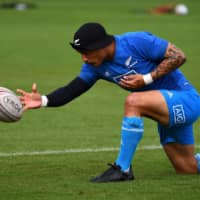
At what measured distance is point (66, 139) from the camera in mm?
13445

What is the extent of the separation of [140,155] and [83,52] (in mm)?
2472

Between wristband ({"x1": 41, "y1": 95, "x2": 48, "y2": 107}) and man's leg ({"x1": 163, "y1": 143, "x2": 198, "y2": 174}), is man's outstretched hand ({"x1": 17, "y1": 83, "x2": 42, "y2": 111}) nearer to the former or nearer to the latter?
wristband ({"x1": 41, "y1": 95, "x2": 48, "y2": 107})

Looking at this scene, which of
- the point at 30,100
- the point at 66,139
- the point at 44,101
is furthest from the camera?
the point at 66,139

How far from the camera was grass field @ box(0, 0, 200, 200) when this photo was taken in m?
9.57

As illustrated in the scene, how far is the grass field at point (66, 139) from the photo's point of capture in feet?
31.4

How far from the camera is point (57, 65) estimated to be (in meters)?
24.5

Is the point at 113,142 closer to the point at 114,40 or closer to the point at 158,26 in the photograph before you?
the point at 114,40

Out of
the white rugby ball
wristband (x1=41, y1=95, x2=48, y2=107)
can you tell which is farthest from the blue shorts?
the white rugby ball

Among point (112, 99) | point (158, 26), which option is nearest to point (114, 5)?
point (158, 26)

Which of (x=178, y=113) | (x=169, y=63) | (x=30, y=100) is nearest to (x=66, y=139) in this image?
(x=30, y=100)

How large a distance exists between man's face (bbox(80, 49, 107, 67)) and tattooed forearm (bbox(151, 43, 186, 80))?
53cm

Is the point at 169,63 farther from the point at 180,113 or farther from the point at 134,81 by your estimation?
the point at 180,113

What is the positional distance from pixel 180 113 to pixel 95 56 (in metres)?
1.03

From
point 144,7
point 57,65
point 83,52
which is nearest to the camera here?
point 83,52
